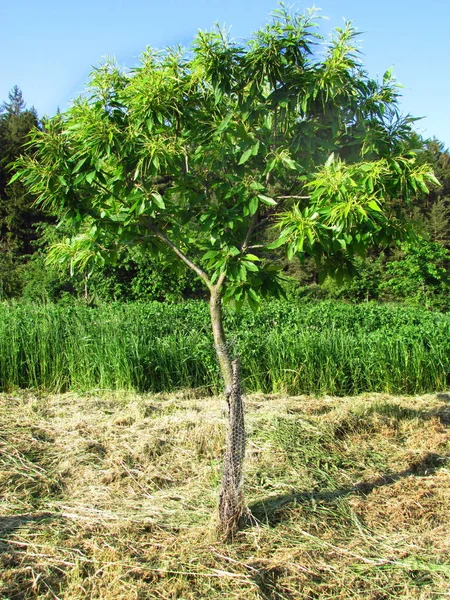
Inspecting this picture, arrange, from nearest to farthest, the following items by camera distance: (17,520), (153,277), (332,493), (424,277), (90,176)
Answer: (90,176), (17,520), (332,493), (153,277), (424,277)

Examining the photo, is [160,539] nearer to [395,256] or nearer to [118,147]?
[118,147]

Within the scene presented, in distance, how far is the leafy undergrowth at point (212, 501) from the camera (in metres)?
2.50

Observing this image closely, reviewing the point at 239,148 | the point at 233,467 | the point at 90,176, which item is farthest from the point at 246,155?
the point at 233,467

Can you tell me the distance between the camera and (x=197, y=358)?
5.75m

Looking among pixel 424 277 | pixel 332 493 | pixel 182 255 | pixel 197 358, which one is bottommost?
pixel 332 493

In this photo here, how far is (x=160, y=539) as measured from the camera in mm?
2771

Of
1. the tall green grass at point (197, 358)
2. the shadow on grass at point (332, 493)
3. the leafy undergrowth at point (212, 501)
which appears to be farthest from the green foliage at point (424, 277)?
the shadow on grass at point (332, 493)

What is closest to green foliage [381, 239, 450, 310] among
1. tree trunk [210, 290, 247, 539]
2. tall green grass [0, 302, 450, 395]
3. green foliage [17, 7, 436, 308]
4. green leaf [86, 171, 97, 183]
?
tall green grass [0, 302, 450, 395]

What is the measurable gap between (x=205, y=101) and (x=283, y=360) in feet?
10.8

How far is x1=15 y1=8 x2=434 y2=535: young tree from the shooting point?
8.78ft

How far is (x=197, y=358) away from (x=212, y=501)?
2.59 meters

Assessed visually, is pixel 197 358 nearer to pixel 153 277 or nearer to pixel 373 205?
pixel 373 205

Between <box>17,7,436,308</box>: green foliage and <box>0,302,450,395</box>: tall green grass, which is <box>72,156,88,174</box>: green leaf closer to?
<box>17,7,436,308</box>: green foliage

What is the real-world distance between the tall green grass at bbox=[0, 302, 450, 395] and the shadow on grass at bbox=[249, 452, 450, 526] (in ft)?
5.70
